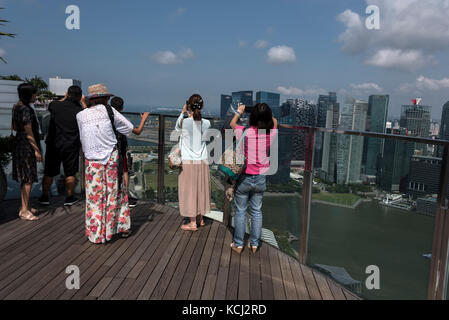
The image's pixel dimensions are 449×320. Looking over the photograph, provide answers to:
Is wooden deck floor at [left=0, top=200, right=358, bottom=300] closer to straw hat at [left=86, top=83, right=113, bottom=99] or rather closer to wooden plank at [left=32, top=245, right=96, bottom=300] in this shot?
wooden plank at [left=32, top=245, right=96, bottom=300]

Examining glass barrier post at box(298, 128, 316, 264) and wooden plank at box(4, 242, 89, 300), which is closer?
wooden plank at box(4, 242, 89, 300)

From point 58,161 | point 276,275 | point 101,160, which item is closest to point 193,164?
point 101,160

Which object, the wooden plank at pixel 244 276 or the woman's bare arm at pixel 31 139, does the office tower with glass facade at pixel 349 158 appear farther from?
the woman's bare arm at pixel 31 139

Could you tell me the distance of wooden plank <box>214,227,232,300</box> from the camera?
8.20ft

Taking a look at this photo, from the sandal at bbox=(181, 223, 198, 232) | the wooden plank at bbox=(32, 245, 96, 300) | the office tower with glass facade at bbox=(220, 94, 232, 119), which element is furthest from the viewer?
the sandal at bbox=(181, 223, 198, 232)

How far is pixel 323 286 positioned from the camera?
268cm

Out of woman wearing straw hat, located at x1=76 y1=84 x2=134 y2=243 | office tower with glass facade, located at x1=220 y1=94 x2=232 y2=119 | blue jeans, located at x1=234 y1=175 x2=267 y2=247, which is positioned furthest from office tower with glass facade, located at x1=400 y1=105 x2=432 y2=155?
woman wearing straw hat, located at x1=76 y1=84 x2=134 y2=243

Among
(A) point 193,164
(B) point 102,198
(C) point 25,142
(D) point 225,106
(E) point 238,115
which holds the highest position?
(D) point 225,106

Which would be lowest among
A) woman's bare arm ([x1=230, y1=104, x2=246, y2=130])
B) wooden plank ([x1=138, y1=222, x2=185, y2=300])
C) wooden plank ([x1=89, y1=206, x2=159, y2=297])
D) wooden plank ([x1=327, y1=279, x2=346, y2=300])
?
wooden plank ([x1=89, y1=206, x2=159, y2=297])

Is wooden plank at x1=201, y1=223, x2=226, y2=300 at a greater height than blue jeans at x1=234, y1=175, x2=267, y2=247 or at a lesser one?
lesser

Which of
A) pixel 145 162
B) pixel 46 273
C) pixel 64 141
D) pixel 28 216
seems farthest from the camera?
pixel 145 162

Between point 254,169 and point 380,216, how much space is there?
118 centimetres

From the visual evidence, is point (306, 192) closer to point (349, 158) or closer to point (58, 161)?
point (349, 158)

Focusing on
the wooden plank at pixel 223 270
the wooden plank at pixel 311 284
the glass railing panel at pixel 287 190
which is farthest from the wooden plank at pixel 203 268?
the wooden plank at pixel 311 284
